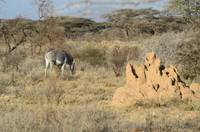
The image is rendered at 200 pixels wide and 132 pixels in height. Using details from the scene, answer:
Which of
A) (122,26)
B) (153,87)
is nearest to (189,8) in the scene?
(153,87)

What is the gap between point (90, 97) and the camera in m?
16.8

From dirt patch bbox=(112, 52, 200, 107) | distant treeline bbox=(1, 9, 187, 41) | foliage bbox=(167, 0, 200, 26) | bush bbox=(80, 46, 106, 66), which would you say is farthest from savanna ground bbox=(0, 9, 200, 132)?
distant treeline bbox=(1, 9, 187, 41)

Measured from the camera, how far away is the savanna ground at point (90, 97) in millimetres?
10156

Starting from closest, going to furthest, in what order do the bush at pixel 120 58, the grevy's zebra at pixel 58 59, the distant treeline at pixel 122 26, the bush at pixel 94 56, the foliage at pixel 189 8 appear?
the foliage at pixel 189 8, the grevy's zebra at pixel 58 59, the bush at pixel 120 58, the bush at pixel 94 56, the distant treeline at pixel 122 26

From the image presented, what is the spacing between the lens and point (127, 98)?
15.3 metres

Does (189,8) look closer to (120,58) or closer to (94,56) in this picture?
(120,58)

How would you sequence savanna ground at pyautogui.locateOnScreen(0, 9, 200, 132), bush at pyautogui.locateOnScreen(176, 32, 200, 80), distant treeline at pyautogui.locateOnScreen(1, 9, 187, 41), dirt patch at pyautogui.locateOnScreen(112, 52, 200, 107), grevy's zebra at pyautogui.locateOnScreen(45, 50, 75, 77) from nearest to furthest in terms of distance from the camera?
1. savanna ground at pyautogui.locateOnScreen(0, 9, 200, 132)
2. dirt patch at pyautogui.locateOnScreen(112, 52, 200, 107)
3. bush at pyautogui.locateOnScreen(176, 32, 200, 80)
4. grevy's zebra at pyautogui.locateOnScreen(45, 50, 75, 77)
5. distant treeline at pyautogui.locateOnScreen(1, 9, 187, 41)

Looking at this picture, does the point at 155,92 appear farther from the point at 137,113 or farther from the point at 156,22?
the point at 156,22

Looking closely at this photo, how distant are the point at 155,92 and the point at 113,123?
503cm

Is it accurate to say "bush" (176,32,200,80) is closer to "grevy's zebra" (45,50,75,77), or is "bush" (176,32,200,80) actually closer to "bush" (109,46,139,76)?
"bush" (109,46,139,76)

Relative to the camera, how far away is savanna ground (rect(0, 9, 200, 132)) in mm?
10156

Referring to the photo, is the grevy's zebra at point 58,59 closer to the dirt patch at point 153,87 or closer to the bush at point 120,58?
the bush at point 120,58

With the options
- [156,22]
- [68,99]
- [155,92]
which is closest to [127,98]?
[155,92]

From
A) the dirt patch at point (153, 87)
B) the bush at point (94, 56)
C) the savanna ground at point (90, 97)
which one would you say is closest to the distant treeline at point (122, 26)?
the bush at point (94, 56)
